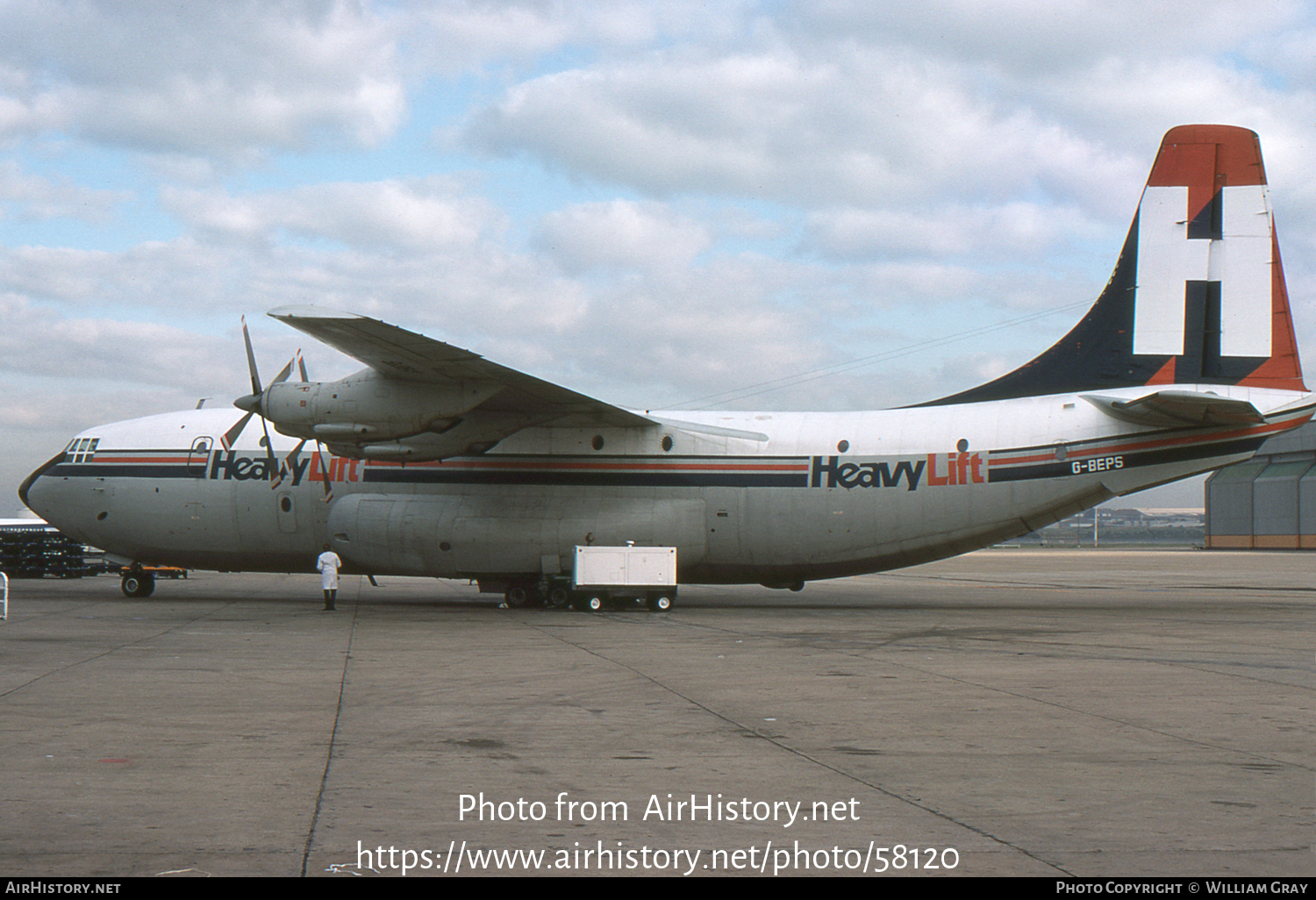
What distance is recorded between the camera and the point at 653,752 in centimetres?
804

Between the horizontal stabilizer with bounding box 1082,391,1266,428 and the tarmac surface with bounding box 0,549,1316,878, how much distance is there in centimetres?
443

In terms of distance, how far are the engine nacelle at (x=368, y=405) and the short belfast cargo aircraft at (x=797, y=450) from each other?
4 centimetres

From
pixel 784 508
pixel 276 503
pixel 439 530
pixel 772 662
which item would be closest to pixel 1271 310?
pixel 784 508

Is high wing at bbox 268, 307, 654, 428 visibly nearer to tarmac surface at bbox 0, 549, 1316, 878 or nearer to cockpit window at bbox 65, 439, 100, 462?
tarmac surface at bbox 0, 549, 1316, 878

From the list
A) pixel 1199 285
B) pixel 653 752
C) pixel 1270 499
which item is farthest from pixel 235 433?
pixel 1270 499

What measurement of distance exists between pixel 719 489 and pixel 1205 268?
1130cm

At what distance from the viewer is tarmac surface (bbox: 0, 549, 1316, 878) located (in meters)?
5.43

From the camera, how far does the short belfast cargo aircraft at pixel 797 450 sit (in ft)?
68.6

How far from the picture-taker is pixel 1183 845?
18.0 ft

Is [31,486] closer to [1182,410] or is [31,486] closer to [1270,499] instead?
[1182,410]

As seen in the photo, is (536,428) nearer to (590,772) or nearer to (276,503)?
(276,503)

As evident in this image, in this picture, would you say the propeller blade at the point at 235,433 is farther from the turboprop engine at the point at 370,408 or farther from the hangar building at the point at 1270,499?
the hangar building at the point at 1270,499

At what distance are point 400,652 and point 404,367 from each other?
734 cm

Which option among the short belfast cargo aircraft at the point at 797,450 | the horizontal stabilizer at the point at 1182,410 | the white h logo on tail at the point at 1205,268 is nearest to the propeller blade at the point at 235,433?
the short belfast cargo aircraft at the point at 797,450
